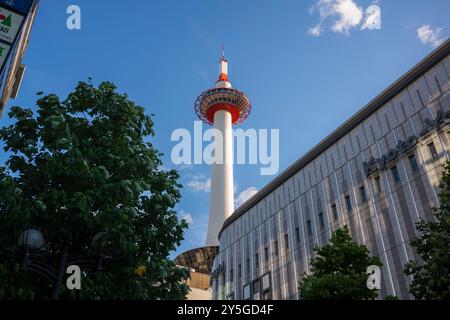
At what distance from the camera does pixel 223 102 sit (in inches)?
3337

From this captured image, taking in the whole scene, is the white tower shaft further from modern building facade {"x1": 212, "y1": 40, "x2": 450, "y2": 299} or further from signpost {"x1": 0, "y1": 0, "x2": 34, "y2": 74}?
signpost {"x1": 0, "y1": 0, "x2": 34, "y2": 74}

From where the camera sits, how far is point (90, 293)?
9.18 m

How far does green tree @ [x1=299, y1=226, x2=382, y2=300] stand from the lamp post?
34.1 ft

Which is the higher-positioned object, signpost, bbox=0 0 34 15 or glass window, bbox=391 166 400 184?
glass window, bbox=391 166 400 184

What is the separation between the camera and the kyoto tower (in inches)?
3051

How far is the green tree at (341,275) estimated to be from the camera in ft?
53.6

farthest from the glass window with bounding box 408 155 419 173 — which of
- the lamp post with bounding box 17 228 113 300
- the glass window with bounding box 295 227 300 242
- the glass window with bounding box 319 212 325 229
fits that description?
the lamp post with bounding box 17 228 113 300

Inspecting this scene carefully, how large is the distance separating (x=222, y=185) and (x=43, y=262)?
233ft

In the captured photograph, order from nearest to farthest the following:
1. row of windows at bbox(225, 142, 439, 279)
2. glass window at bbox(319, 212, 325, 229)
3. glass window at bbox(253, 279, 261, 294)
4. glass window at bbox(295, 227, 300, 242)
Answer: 1. row of windows at bbox(225, 142, 439, 279)
2. glass window at bbox(319, 212, 325, 229)
3. glass window at bbox(295, 227, 300, 242)
4. glass window at bbox(253, 279, 261, 294)

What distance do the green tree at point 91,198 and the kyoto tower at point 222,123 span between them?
213 ft

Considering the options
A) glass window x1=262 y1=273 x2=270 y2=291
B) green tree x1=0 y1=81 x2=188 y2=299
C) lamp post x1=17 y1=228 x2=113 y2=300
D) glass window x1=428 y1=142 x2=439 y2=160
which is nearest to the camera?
lamp post x1=17 y1=228 x2=113 y2=300

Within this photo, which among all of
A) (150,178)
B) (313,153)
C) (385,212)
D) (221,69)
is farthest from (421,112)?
(221,69)

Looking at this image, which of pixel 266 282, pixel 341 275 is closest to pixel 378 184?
pixel 266 282
